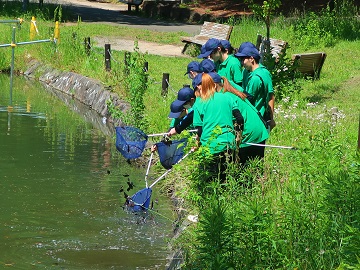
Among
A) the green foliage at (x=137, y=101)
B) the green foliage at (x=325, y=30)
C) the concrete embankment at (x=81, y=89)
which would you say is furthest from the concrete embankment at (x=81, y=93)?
the green foliage at (x=325, y=30)

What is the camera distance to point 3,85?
73.9ft

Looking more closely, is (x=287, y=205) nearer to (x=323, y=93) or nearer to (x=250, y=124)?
(x=250, y=124)

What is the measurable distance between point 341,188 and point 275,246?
737 mm

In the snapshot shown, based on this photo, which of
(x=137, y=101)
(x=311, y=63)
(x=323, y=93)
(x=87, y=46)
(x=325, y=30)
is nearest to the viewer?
(x=137, y=101)

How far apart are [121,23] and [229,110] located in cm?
2492

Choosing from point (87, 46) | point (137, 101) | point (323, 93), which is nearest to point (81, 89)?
point (87, 46)

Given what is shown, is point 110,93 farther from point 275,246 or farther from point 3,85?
point 275,246

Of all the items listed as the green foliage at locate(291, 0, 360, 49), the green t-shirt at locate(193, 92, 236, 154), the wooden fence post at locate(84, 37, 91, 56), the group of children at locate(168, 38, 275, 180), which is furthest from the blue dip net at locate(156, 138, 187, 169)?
the green foliage at locate(291, 0, 360, 49)

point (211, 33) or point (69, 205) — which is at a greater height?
point (211, 33)

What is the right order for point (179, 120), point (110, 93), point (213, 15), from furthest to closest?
1. point (213, 15)
2. point (110, 93)
3. point (179, 120)

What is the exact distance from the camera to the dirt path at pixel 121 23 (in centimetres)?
2611

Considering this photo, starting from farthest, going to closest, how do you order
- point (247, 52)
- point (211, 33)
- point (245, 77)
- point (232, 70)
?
1. point (211, 33)
2. point (232, 70)
3. point (245, 77)
4. point (247, 52)

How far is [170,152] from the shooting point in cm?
1004

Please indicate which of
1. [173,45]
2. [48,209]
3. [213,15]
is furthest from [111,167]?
[213,15]
